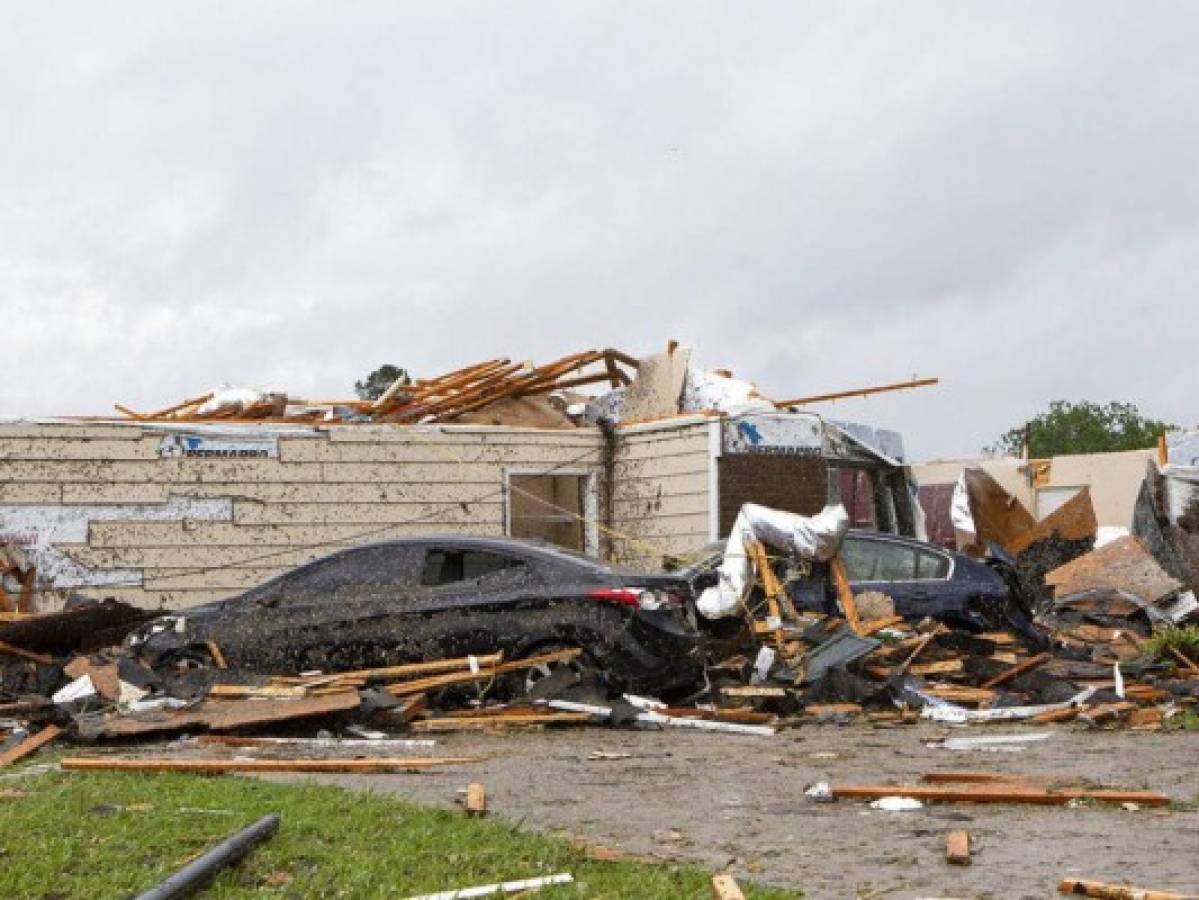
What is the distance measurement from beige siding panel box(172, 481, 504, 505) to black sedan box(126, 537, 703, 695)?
5.16m

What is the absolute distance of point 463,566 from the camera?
1321cm

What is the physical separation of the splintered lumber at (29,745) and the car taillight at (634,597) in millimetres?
4264

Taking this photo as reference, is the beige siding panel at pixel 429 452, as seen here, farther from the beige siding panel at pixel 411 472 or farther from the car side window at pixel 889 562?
the car side window at pixel 889 562

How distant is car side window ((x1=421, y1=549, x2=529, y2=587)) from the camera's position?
13.1 m

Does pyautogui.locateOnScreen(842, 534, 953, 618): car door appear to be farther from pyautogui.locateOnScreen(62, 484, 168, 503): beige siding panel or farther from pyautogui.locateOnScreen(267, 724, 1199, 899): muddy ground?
pyautogui.locateOnScreen(62, 484, 168, 503): beige siding panel


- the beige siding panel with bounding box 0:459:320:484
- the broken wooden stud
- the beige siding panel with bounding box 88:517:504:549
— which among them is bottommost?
the broken wooden stud

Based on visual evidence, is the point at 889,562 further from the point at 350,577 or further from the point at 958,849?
the point at 958,849

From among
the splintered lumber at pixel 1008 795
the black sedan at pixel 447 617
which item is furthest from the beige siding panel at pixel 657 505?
the splintered lumber at pixel 1008 795

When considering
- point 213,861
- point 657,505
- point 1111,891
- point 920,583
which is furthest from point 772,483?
point 213,861

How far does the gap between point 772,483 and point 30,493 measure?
9127 millimetres

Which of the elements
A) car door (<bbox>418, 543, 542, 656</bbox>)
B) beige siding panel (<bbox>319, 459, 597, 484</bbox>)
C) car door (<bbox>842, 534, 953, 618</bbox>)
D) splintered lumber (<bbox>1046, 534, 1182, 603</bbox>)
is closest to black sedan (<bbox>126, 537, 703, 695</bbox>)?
car door (<bbox>418, 543, 542, 656</bbox>)

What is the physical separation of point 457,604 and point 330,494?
273 inches

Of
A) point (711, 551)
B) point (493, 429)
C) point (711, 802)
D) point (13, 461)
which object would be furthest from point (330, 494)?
point (711, 802)

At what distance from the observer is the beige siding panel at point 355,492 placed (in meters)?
19.0
